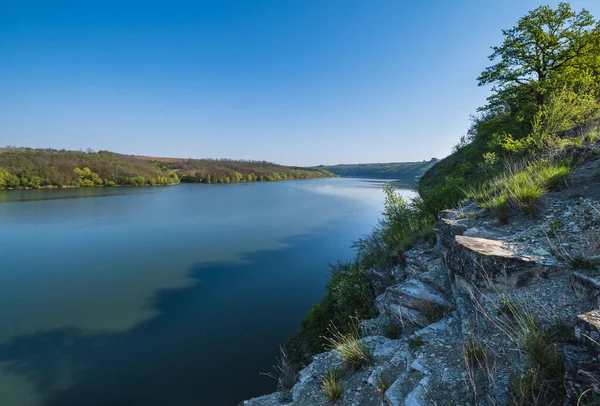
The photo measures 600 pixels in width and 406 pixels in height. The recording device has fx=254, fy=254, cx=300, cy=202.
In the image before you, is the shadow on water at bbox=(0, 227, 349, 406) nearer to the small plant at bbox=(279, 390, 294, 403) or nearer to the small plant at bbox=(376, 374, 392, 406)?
the small plant at bbox=(279, 390, 294, 403)

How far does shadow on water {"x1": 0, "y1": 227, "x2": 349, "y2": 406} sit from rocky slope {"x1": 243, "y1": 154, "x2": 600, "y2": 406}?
565cm

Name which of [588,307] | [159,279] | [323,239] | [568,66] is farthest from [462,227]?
[323,239]

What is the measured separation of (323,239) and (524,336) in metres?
23.5

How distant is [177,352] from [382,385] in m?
10.4

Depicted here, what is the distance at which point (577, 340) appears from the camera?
2.39 m

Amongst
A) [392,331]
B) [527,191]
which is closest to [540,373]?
[392,331]

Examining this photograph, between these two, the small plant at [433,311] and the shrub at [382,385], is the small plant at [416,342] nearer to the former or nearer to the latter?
the shrub at [382,385]

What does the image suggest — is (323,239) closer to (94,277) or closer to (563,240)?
(94,277)

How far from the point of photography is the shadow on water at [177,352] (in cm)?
909

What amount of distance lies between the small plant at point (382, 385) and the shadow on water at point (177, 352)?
7.28 m

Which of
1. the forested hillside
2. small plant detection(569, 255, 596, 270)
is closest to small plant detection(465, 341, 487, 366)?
small plant detection(569, 255, 596, 270)

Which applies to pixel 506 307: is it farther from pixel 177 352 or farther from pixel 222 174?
pixel 222 174

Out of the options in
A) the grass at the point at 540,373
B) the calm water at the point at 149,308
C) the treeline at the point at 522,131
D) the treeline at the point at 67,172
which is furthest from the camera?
the treeline at the point at 67,172

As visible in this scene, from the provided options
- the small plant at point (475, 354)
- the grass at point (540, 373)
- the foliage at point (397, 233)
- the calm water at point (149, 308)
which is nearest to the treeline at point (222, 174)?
the calm water at point (149, 308)
